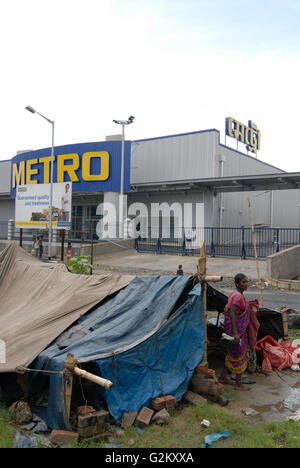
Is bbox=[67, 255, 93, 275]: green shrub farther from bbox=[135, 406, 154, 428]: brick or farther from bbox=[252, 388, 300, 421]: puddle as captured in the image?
bbox=[252, 388, 300, 421]: puddle

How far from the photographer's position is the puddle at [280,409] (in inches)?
193

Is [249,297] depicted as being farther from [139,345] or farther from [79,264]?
[139,345]

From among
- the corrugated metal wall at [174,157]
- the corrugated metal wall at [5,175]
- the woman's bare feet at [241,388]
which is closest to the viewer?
the woman's bare feet at [241,388]

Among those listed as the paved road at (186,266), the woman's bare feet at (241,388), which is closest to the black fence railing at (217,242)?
the paved road at (186,266)

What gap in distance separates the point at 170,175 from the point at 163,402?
23.4 meters

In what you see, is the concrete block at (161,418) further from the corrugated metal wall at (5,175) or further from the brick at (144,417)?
the corrugated metal wall at (5,175)

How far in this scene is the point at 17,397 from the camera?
5.18m

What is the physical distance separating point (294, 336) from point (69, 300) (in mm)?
4814

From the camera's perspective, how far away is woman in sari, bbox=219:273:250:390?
5.60 metres

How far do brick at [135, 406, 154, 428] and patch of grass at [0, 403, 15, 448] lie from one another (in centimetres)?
141

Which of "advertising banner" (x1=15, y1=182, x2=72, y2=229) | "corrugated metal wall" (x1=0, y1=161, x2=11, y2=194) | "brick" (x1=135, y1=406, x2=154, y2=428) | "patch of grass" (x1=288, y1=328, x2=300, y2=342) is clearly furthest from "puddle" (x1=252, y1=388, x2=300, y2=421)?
"corrugated metal wall" (x1=0, y1=161, x2=11, y2=194)

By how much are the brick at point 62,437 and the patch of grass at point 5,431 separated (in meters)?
0.44

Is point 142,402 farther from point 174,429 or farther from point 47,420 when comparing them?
point 47,420

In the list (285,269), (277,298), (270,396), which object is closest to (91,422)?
(270,396)
